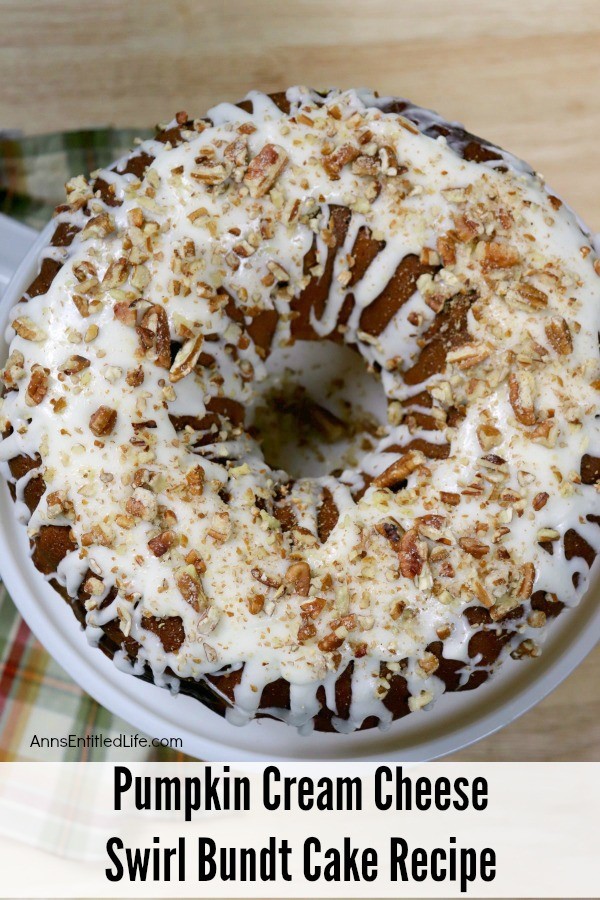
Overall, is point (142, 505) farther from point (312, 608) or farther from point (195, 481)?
→ point (312, 608)

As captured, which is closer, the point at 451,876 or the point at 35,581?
the point at 35,581

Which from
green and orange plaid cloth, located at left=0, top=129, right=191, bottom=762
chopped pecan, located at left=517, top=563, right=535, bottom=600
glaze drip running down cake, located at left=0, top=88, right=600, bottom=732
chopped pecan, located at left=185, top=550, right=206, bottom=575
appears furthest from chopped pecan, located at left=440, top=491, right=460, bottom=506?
green and orange plaid cloth, located at left=0, top=129, right=191, bottom=762

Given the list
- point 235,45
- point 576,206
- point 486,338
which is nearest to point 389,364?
point 486,338

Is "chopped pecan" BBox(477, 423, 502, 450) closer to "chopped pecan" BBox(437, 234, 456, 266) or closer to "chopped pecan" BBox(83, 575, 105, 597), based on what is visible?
"chopped pecan" BBox(437, 234, 456, 266)

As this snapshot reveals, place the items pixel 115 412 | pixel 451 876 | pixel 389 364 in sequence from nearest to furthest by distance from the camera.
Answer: pixel 115 412 < pixel 389 364 < pixel 451 876

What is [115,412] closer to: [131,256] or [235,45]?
[131,256]

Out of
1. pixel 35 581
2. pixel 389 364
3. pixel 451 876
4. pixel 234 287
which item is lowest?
pixel 451 876

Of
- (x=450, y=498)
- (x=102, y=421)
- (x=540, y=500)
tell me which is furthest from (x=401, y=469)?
(x=102, y=421)
